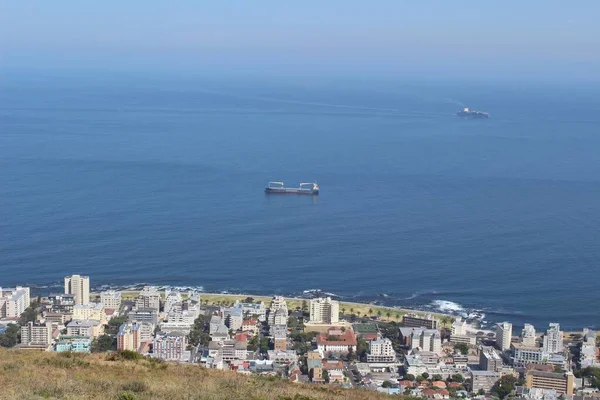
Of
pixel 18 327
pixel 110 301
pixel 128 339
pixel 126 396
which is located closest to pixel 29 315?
pixel 18 327

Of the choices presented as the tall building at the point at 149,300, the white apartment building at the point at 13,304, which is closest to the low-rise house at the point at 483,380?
the tall building at the point at 149,300

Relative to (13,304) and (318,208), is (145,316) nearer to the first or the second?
(13,304)

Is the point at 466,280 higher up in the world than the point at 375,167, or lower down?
lower down

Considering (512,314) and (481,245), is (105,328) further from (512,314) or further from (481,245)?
(481,245)

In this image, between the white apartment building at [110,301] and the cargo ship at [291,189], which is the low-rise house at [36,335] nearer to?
the white apartment building at [110,301]

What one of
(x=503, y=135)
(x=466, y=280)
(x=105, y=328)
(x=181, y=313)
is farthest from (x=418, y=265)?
(x=503, y=135)

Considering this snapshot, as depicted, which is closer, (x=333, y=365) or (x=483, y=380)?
(x=483, y=380)

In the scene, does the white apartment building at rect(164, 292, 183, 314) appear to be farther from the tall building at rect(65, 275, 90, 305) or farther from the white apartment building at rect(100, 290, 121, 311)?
the tall building at rect(65, 275, 90, 305)

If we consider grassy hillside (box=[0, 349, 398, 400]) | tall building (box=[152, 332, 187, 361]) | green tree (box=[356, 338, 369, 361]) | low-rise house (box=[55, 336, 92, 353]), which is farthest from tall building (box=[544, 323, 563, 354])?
grassy hillside (box=[0, 349, 398, 400])
